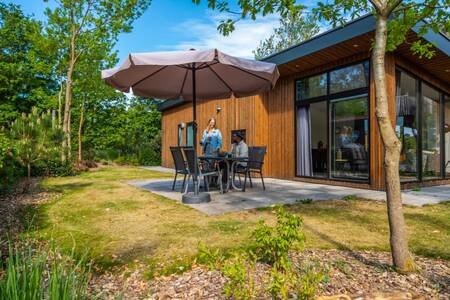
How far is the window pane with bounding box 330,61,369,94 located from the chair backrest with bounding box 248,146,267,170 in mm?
2351

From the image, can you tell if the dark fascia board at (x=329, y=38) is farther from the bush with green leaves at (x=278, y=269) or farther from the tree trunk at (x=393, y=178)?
the bush with green leaves at (x=278, y=269)

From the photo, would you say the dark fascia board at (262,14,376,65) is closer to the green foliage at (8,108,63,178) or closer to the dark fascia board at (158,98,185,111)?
the green foliage at (8,108,63,178)

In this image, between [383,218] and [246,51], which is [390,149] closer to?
[383,218]

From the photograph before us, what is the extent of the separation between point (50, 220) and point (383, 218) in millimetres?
3916

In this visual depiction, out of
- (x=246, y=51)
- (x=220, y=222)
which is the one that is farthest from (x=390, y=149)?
(x=246, y=51)

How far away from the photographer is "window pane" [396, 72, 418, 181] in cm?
640

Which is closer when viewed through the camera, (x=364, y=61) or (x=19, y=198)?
(x=19, y=198)

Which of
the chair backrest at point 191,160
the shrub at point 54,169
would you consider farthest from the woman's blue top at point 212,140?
the shrub at point 54,169

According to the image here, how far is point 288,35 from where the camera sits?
82.5 ft

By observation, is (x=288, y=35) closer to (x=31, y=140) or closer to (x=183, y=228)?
(x=31, y=140)

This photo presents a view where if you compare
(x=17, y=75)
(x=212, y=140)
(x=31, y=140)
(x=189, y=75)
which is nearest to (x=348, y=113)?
(x=212, y=140)

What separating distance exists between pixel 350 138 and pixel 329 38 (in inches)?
84.6

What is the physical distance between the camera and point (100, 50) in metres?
11.3

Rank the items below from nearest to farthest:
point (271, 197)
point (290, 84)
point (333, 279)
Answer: point (333, 279) → point (271, 197) → point (290, 84)
